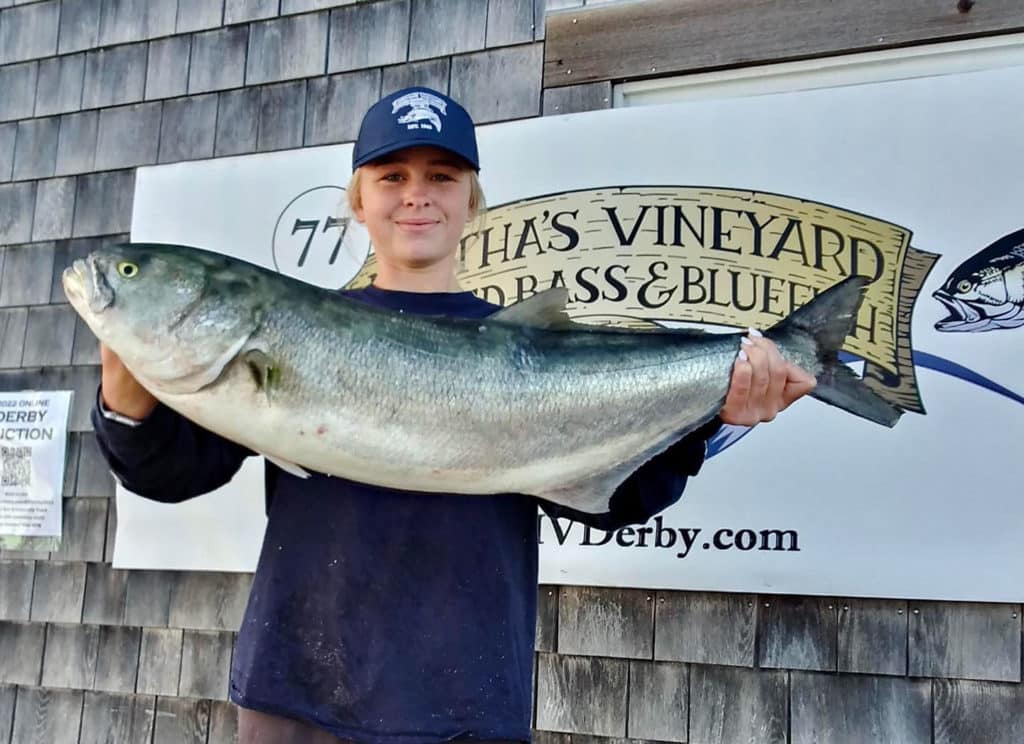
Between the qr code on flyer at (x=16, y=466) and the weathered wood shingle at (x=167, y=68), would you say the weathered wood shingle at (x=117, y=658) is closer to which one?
the qr code on flyer at (x=16, y=466)

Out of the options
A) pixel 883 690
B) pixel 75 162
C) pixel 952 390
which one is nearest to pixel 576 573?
pixel 883 690

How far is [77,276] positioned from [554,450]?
97 cm

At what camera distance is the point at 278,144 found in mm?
4504

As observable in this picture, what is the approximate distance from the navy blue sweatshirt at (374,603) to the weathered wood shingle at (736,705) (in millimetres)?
1670

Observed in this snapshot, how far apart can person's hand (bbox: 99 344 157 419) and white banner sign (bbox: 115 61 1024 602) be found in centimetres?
202

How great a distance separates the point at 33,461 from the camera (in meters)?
4.70

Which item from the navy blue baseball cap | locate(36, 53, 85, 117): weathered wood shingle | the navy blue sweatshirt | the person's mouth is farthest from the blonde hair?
locate(36, 53, 85, 117): weathered wood shingle

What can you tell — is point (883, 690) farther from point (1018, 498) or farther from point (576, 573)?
point (576, 573)

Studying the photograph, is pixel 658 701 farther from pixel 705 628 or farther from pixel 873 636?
pixel 873 636

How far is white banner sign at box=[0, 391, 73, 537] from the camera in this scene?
4.64 meters

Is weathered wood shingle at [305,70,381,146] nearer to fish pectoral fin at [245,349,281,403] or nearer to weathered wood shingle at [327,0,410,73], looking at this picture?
weathered wood shingle at [327,0,410,73]

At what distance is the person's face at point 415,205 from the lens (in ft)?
7.29

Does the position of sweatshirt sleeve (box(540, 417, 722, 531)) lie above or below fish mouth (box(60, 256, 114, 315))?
below

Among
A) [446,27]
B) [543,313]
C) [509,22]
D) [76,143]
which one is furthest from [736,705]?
[76,143]
